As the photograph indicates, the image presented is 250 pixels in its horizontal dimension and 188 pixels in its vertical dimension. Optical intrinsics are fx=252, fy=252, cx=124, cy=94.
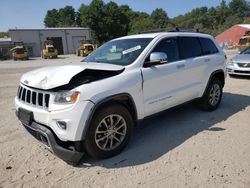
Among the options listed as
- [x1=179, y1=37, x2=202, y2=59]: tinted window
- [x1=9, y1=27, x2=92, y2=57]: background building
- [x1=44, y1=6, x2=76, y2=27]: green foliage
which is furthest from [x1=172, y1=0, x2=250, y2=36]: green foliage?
[x1=179, y1=37, x2=202, y2=59]: tinted window

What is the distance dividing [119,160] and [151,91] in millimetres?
1211

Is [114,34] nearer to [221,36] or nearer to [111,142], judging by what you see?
[221,36]

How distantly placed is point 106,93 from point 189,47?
249 centimetres

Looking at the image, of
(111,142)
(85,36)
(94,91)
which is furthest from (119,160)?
(85,36)

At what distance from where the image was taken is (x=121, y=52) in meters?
4.43

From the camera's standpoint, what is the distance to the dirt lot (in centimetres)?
320

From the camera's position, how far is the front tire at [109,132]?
11.3 feet

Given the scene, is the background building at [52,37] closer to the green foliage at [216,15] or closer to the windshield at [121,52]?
the green foliage at [216,15]

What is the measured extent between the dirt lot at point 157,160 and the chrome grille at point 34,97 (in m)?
0.88

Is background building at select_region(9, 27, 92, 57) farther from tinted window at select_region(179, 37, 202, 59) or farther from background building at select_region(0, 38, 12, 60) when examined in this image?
tinted window at select_region(179, 37, 202, 59)

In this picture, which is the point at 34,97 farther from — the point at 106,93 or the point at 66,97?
the point at 106,93

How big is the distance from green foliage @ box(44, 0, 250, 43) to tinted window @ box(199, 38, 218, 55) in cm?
265

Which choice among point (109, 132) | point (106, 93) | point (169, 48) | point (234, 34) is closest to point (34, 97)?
point (106, 93)

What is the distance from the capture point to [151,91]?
411 cm
